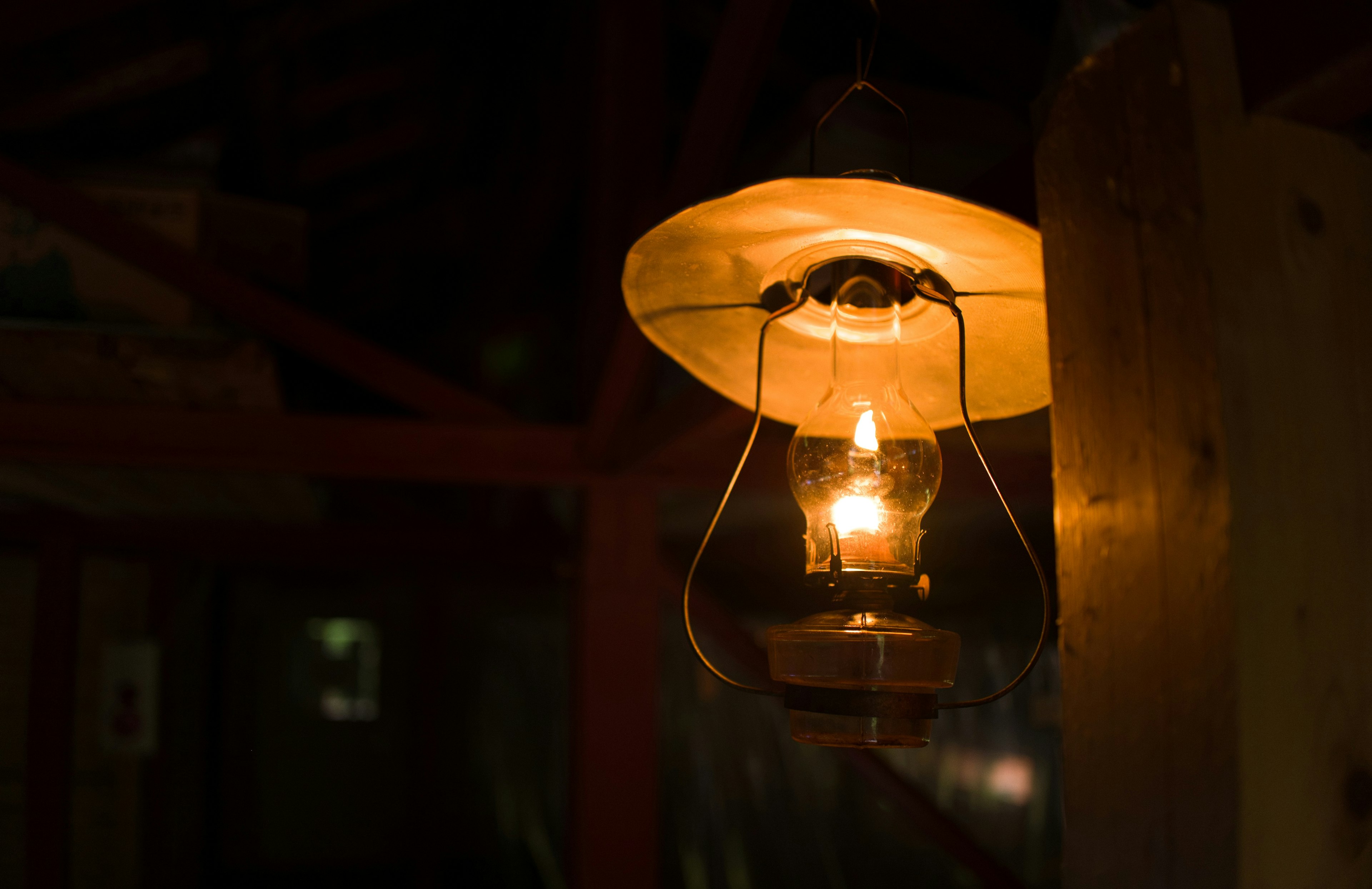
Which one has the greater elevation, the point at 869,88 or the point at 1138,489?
the point at 869,88

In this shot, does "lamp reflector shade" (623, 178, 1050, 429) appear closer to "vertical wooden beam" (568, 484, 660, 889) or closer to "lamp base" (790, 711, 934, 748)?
"lamp base" (790, 711, 934, 748)

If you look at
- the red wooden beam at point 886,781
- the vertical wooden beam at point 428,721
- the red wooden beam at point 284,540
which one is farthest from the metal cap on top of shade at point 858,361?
the vertical wooden beam at point 428,721

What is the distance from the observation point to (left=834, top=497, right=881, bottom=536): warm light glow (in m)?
0.91

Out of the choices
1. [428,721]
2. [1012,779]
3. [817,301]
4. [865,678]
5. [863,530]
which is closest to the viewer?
[865,678]

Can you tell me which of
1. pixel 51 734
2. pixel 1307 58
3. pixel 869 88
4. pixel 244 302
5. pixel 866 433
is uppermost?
pixel 244 302

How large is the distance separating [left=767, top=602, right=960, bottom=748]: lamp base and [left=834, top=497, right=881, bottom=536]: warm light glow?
0.10 meters

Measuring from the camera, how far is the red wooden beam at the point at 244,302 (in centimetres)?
195

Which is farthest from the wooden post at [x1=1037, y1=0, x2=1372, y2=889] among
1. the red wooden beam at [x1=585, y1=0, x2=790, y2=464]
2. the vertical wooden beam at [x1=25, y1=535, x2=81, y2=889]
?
the vertical wooden beam at [x1=25, y1=535, x2=81, y2=889]

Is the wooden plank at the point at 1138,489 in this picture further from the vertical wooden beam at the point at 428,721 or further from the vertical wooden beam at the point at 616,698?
the vertical wooden beam at the point at 428,721

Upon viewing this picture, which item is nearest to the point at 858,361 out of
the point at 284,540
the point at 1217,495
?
the point at 1217,495

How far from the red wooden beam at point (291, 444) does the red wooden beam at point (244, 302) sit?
2.4 inches

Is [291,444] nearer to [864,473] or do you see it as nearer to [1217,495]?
[864,473]

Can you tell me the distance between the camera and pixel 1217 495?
54 centimetres

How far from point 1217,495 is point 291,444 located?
1953 millimetres
